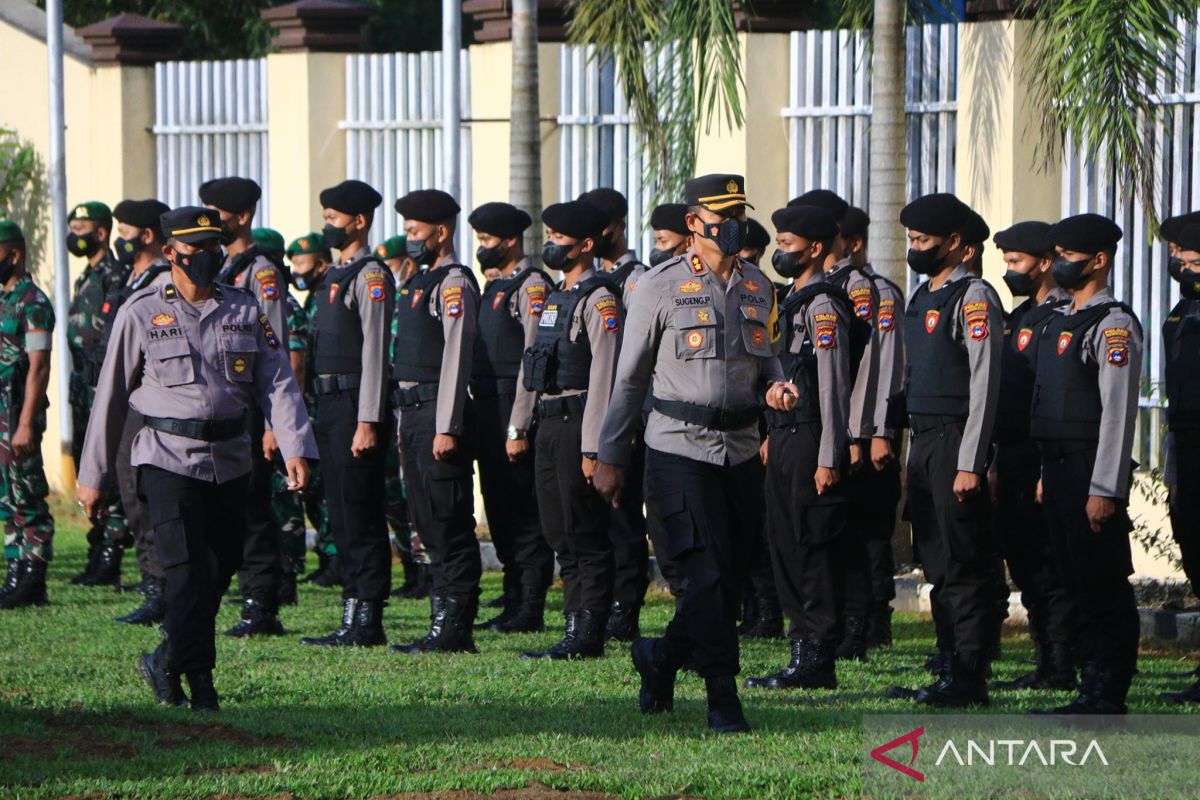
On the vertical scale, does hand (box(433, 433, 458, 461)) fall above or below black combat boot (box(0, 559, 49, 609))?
above

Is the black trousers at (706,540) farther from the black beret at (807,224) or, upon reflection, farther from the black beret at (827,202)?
the black beret at (827,202)

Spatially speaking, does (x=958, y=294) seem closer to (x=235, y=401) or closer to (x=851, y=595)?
(x=851, y=595)

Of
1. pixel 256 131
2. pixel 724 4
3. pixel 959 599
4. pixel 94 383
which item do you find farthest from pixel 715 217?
pixel 256 131

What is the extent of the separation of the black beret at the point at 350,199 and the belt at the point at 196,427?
2.32 metres

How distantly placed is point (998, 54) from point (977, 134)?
513mm

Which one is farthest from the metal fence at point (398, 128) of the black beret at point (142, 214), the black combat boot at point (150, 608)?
the black combat boot at point (150, 608)

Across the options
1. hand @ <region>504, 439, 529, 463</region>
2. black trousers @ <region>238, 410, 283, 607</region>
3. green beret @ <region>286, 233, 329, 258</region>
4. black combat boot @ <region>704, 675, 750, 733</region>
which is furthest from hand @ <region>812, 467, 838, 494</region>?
green beret @ <region>286, 233, 329, 258</region>

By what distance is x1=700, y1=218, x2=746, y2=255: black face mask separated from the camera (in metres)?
7.58

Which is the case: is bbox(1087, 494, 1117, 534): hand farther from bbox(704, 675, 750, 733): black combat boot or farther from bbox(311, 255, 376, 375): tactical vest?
bbox(311, 255, 376, 375): tactical vest

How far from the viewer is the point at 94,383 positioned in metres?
12.0

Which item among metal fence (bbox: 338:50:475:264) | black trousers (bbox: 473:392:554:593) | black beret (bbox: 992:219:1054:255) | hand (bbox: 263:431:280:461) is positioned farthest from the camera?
metal fence (bbox: 338:50:475:264)

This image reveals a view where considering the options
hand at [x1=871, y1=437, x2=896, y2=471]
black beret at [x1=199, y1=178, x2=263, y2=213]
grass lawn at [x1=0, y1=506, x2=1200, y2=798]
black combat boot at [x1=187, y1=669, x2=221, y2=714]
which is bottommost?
grass lawn at [x1=0, y1=506, x2=1200, y2=798]

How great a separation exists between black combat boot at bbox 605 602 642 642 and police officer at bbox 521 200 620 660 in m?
0.38

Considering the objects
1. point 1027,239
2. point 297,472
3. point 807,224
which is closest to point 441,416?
point 297,472
